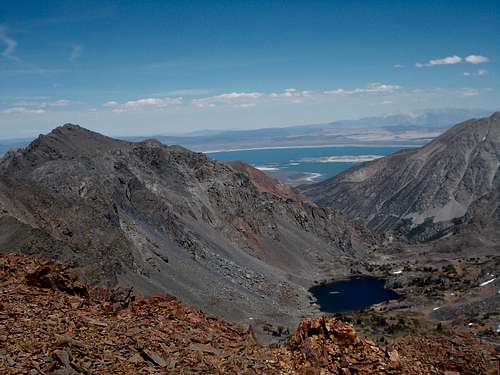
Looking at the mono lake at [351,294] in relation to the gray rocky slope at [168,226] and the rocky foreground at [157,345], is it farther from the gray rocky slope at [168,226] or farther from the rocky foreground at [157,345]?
the rocky foreground at [157,345]

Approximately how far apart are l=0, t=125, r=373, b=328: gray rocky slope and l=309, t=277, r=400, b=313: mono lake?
302 cm

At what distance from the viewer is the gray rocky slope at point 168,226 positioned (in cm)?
5222

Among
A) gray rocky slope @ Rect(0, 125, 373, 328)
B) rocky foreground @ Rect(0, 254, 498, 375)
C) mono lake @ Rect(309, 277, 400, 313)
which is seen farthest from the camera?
mono lake @ Rect(309, 277, 400, 313)

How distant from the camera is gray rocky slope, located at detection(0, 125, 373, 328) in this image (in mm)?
52219

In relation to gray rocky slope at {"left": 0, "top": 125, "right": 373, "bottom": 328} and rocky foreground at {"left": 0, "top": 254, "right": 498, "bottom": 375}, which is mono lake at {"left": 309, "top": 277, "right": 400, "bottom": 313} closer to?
gray rocky slope at {"left": 0, "top": 125, "right": 373, "bottom": 328}

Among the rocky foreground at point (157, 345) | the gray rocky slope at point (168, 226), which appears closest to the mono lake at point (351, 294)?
the gray rocky slope at point (168, 226)

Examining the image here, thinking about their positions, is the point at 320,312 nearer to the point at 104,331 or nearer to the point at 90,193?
the point at 90,193

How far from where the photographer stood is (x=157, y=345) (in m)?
13.4

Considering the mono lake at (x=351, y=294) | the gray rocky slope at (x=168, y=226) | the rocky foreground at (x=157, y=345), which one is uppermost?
the rocky foreground at (x=157, y=345)

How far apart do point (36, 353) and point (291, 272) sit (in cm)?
8305

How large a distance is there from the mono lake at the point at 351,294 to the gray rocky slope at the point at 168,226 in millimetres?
3018

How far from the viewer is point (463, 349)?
17.2 metres

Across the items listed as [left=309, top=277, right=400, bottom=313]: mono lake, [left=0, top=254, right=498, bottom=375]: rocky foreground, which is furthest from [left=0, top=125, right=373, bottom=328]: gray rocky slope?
[left=0, top=254, right=498, bottom=375]: rocky foreground

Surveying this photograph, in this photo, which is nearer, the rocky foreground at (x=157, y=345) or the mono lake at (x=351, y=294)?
the rocky foreground at (x=157, y=345)
